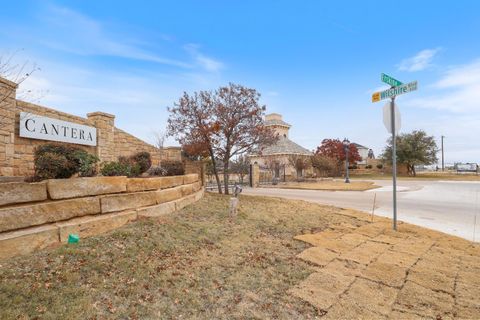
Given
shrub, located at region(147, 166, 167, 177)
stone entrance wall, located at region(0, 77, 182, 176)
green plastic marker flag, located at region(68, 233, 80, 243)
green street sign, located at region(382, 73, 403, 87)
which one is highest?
green street sign, located at region(382, 73, 403, 87)

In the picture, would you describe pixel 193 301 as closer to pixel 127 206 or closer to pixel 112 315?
pixel 112 315

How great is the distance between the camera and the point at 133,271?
137 inches

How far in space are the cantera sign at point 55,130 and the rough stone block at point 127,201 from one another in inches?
144

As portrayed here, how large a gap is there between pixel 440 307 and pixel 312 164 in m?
35.6

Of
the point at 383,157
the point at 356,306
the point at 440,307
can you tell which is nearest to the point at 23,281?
the point at 356,306

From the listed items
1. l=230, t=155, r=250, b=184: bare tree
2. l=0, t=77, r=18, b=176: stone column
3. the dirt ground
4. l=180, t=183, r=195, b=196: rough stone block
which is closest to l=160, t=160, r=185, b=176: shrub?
l=180, t=183, r=195, b=196: rough stone block

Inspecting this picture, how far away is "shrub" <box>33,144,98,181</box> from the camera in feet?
14.7

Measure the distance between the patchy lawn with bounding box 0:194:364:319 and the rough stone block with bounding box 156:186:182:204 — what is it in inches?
35.5

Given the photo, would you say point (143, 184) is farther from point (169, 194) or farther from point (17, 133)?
point (17, 133)

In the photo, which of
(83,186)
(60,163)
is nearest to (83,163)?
(60,163)

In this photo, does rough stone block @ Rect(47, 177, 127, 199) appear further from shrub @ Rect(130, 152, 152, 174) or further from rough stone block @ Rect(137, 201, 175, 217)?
shrub @ Rect(130, 152, 152, 174)

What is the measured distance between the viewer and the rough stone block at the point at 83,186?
13.7 ft

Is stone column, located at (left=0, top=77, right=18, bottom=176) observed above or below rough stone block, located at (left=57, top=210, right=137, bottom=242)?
above

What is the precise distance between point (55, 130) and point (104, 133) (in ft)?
6.33
